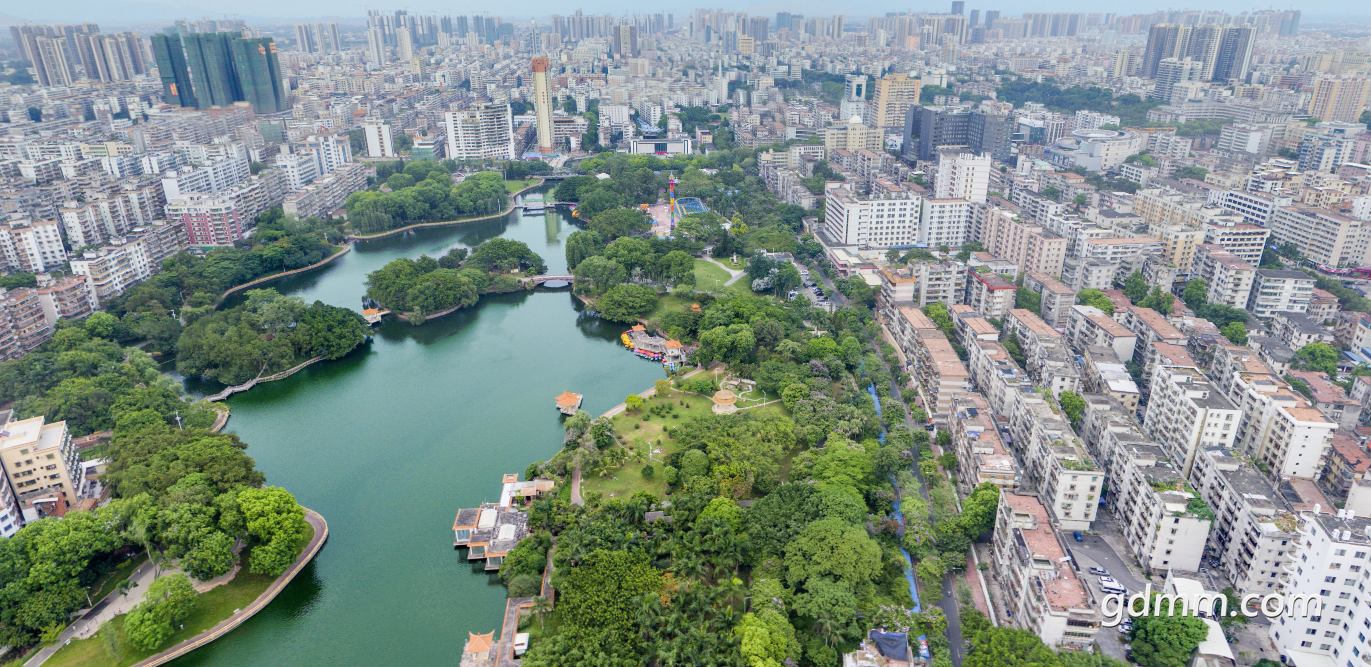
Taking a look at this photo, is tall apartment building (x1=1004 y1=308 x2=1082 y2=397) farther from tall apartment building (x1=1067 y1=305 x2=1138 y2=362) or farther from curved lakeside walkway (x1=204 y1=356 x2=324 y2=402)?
curved lakeside walkway (x1=204 y1=356 x2=324 y2=402)

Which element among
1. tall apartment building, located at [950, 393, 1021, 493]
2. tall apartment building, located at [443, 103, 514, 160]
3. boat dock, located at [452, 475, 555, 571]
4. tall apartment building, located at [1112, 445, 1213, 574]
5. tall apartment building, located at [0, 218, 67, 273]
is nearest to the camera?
tall apartment building, located at [1112, 445, 1213, 574]

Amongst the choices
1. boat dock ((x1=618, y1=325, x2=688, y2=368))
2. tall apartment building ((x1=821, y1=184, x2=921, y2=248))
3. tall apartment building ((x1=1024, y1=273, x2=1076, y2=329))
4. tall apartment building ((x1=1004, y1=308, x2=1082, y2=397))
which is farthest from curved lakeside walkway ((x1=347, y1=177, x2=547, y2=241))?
tall apartment building ((x1=1024, y1=273, x2=1076, y2=329))

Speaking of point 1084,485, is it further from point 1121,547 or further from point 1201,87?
point 1201,87

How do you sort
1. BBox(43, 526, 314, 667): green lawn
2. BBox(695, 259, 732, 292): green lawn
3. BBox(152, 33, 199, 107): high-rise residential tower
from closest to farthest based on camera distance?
1. BBox(43, 526, 314, 667): green lawn
2. BBox(695, 259, 732, 292): green lawn
3. BBox(152, 33, 199, 107): high-rise residential tower

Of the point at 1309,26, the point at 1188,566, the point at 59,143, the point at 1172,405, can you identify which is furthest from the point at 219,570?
the point at 1309,26

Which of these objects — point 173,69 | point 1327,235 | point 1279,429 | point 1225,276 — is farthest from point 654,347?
point 173,69

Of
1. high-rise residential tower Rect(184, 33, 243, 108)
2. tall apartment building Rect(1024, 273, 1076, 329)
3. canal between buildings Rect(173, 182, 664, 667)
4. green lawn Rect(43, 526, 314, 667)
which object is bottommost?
canal between buildings Rect(173, 182, 664, 667)

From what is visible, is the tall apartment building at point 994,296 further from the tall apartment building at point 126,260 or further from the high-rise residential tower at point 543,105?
the high-rise residential tower at point 543,105

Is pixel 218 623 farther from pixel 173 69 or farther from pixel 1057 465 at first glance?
pixel 173 69
